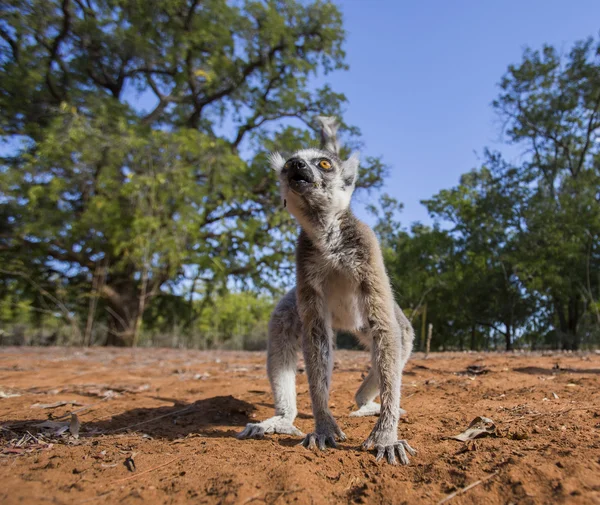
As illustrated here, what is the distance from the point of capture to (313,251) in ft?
12.0

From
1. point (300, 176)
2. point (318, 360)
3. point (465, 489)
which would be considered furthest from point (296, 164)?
point (465, 489)

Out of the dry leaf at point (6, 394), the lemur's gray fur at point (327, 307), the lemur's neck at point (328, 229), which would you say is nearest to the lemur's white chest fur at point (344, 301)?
the lemur's gray fur at point (327, 307)

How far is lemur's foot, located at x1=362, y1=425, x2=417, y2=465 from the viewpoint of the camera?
100 inches

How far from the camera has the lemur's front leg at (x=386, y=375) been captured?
8.69ft

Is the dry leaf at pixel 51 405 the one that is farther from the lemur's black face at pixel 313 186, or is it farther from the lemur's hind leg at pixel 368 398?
the lemur's black face at pixel 313 186

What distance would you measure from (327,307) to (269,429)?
1146 mm

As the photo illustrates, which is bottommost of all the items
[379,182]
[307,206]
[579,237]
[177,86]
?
[307,206]

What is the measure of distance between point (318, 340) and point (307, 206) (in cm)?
120

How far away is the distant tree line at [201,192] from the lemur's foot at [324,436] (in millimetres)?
10484

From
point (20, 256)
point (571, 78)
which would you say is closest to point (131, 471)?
point (20, 256)

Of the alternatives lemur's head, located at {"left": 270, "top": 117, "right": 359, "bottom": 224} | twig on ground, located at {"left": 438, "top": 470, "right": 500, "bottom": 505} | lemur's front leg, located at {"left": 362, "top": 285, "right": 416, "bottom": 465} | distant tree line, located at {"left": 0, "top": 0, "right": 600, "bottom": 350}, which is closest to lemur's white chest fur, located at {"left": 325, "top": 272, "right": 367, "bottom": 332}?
lemur's front leg, located at {"left": 362, "top": 285, "right": 416, "bottom": 465}

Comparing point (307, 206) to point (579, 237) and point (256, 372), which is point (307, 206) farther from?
point (579, 237)

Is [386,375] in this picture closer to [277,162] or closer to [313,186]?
[313,186]

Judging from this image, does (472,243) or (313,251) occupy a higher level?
(472,243)
